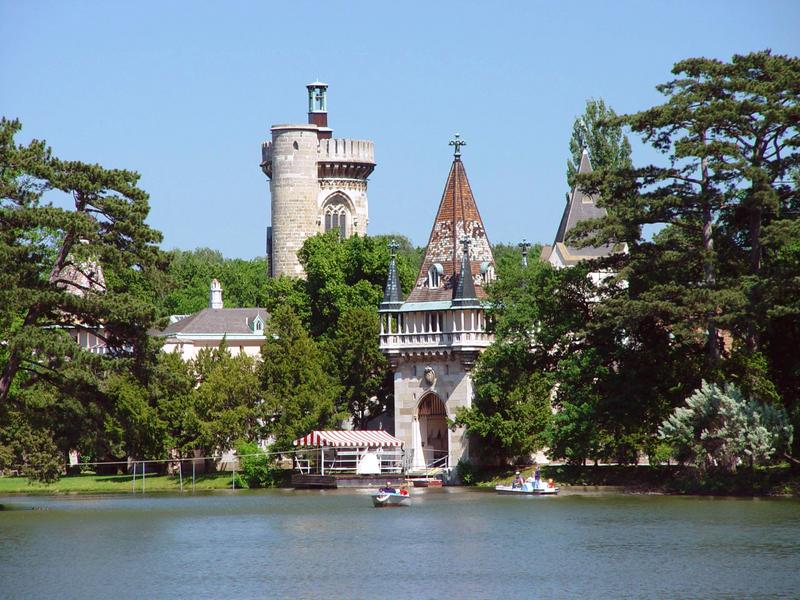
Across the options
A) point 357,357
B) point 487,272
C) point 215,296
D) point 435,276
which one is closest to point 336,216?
point 215,296

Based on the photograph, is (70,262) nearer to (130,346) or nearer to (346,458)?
(130,346)

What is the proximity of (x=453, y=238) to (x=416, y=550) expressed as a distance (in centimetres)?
3770

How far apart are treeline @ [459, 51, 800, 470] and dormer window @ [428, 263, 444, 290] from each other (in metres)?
14.8

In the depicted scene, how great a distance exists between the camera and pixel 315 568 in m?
44.8

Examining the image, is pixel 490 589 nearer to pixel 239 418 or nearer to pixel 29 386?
pixel 29 386

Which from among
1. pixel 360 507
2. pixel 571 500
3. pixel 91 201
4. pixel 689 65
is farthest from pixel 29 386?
pixel 689 65

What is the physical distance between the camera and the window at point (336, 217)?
122m

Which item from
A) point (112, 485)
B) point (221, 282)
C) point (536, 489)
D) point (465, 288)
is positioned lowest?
point (536, 489)

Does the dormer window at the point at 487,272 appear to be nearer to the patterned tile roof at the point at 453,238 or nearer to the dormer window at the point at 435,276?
the patterned tile roof at the point at 453,238

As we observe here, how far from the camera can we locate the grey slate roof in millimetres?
106750

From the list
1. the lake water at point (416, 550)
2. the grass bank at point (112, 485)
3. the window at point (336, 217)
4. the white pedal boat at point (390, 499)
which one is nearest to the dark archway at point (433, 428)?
the grass bank at point (112, 485)

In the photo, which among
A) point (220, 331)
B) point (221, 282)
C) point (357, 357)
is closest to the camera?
point (357, 357)

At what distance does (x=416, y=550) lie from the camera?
4853 centimetres

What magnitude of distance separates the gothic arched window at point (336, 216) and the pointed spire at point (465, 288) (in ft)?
128
